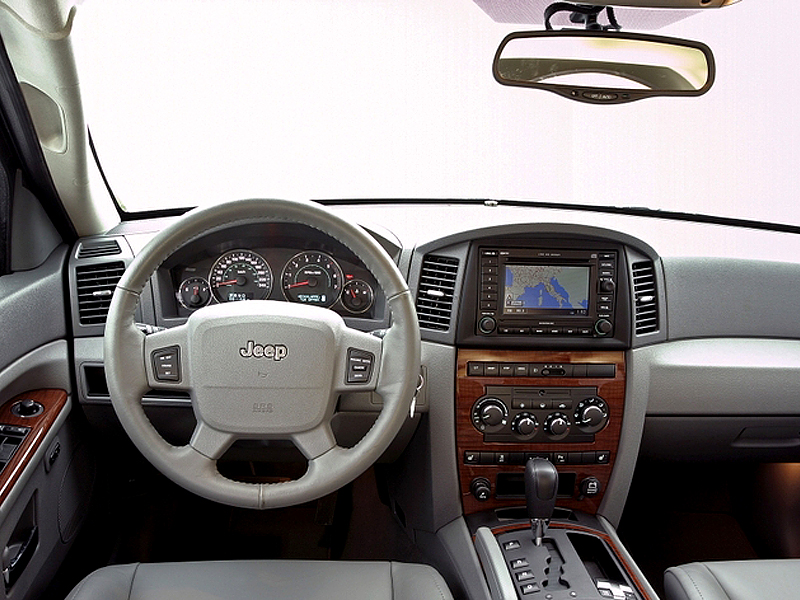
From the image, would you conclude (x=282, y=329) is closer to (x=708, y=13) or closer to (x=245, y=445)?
(x=245, y=445)

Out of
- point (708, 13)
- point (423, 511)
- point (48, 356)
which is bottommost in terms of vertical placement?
point (423, 511)

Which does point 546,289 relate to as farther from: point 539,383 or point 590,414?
point 590,414

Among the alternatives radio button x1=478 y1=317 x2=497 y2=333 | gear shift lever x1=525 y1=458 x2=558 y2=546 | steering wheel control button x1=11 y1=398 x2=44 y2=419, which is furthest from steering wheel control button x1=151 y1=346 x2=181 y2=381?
gear shift lever x1=525 y1=458 x2=558 y2=546

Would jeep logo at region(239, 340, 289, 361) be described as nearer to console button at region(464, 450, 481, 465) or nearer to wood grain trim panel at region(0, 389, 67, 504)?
wood grain trim panel at region(0, 389, 67, 504)

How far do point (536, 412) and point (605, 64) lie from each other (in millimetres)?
950

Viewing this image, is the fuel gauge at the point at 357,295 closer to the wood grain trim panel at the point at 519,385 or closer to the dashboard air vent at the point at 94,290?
the wood grain trim panel at the point at 519,385

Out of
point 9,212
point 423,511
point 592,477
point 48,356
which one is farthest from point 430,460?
point 9,212

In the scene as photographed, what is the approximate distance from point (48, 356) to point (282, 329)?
0.84 m

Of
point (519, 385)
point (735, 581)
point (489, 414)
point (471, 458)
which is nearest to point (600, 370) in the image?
point (519, 385)

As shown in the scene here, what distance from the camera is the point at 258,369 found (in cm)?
153

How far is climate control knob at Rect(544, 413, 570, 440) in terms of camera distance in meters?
2.08

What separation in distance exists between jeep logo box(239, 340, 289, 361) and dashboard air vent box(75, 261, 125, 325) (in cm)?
69

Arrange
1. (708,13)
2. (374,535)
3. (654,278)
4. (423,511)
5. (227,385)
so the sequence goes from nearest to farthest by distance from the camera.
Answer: (227,385), (708,13), (654,278), (423,511), (374,535)

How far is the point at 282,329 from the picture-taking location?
1.55 m
